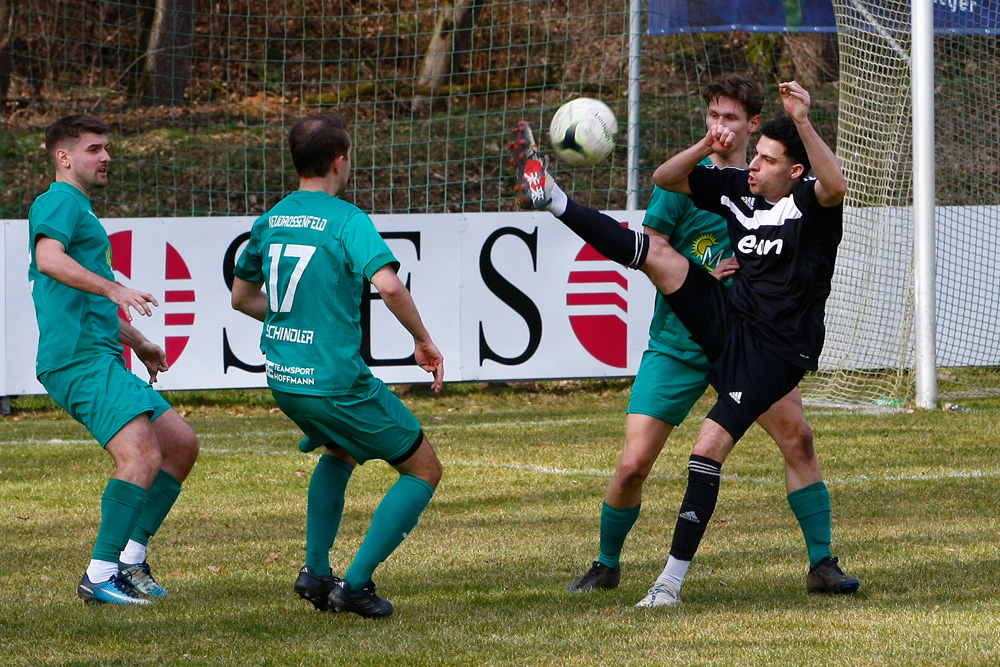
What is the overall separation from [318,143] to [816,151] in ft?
5.80

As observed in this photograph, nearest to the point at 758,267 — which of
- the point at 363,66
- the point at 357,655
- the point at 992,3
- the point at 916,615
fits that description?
the point at 916,615

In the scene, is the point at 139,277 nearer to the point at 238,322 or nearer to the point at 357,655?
the point at 238,322

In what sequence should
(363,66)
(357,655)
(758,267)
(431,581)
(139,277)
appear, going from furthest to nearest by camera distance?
(363,66)
(139,277)
(431,581)
(758,267)
(357,655)

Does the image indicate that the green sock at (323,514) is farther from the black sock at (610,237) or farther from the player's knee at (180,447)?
the black sock at (610,237)

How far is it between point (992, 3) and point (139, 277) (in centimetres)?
812

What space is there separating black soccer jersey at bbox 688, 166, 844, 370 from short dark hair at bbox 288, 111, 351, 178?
1.55 meters

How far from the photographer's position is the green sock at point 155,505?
5.38m

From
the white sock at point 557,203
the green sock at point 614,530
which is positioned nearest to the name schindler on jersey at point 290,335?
the white sock at point 557,203

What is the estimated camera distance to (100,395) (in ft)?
16.8

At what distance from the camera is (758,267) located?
492 centimetres

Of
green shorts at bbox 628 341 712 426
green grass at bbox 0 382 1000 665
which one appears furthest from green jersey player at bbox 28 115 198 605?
green shorts at bbox 628 341 712 426

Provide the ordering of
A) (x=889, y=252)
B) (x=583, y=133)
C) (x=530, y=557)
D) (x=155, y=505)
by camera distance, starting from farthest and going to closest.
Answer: (x=889, y=252)
(x=530, y=557)
(x=583, y=133)
(x=155, y=505)

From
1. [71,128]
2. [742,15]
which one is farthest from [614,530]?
[742,15]

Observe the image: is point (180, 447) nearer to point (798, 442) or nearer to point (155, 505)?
point (155, 505)
